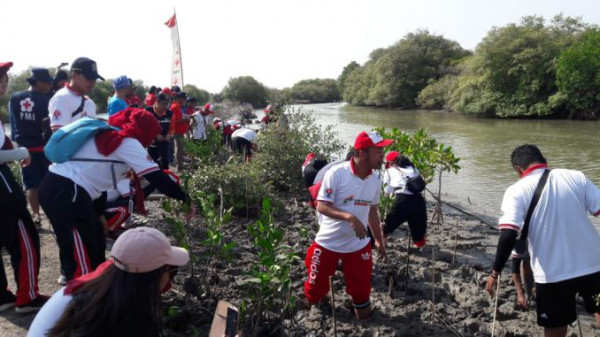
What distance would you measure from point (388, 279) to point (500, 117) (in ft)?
104

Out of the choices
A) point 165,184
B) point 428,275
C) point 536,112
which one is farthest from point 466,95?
point 165,184

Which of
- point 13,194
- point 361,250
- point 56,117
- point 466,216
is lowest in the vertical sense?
point 466,216

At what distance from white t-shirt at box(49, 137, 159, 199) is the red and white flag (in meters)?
9.57

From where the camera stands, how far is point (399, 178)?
598 cm

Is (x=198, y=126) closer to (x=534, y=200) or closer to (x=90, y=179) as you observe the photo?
(x=90, y=179)

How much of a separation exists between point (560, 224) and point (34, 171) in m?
5.42

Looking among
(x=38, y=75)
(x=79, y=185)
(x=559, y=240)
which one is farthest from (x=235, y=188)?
(x=559, y=240)

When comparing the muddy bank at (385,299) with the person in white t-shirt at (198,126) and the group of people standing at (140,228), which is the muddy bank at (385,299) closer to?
the group of people standing at (140,228)

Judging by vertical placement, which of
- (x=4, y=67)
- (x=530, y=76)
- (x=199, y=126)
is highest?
(x=530, y=76)

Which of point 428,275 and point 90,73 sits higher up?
point 90,73

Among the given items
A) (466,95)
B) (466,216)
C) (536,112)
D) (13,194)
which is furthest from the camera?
(466,95)

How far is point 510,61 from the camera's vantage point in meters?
32.1

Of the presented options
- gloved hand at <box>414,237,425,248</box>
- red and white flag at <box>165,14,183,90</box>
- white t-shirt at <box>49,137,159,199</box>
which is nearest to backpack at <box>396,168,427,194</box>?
gloved hand at <box>414,237,425,248</box>

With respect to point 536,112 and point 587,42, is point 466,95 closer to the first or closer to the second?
point 536,112
